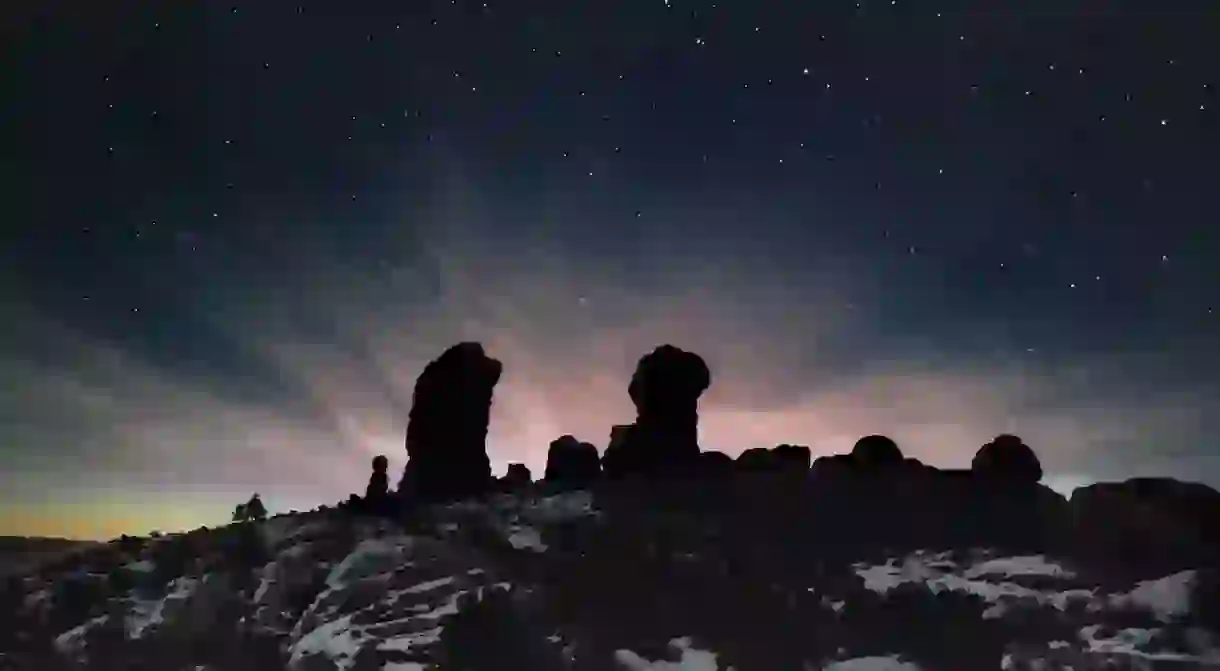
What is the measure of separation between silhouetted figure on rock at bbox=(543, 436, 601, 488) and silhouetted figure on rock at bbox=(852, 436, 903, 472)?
2571 centimetres

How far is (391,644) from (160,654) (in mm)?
16703

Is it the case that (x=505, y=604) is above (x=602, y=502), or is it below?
below

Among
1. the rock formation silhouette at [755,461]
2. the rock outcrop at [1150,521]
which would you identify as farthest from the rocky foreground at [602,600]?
the rock formation silhouette at [755,461]

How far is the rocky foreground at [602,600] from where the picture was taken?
144 feet

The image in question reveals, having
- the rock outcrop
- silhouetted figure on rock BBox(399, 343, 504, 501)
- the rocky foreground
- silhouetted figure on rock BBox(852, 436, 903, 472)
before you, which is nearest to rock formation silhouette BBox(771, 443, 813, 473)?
silhouetted figure on rock BBox(852, 436, 903, 472)

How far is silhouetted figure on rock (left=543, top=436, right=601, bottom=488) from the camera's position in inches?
3415

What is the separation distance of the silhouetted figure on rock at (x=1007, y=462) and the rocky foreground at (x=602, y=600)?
1599 centimetres

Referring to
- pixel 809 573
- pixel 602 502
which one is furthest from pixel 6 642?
pixel 809 573

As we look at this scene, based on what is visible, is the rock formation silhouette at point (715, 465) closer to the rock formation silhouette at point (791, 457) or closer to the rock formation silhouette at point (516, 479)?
the rock formation silhouette at point (791, 457)

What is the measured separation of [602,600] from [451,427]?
3926cm

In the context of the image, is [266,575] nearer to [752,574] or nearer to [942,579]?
[752,574]

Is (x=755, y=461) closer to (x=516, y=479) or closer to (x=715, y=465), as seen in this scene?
(x=715, y=465)

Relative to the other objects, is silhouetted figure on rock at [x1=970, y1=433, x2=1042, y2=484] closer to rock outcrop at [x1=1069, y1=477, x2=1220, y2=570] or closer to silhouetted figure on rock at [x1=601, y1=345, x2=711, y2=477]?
rock outcrop at [x1=1069, y1=477, x2=1220, y2=570]

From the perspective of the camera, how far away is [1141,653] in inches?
1548
